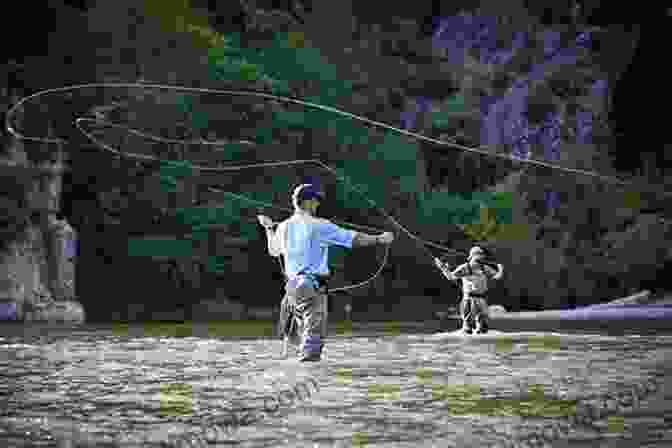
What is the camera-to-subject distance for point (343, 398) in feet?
26.0

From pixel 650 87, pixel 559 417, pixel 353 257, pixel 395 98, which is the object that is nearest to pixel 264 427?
pixel 559 417

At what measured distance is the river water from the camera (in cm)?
608

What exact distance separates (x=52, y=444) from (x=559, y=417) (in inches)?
120

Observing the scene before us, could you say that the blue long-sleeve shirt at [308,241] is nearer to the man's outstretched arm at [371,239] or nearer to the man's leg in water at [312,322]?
the man's outstretched arm at [371,239]

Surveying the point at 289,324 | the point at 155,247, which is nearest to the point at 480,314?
the point at 289,324

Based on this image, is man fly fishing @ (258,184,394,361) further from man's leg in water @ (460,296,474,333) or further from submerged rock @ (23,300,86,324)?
submerged rock @ (23,300,86,324)

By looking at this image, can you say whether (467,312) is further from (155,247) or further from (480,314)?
(155,247)

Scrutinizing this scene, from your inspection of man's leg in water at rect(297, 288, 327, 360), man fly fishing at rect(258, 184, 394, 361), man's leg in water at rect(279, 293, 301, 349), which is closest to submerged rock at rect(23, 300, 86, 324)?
man's leg in water at rect(279, 293, 301, 349)

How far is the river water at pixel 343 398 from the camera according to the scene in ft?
19.9

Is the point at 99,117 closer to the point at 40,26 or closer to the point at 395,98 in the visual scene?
the point at 40,26

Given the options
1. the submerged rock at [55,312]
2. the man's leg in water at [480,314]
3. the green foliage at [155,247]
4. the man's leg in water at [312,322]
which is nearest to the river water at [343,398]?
the man's leg in water at [312,322]

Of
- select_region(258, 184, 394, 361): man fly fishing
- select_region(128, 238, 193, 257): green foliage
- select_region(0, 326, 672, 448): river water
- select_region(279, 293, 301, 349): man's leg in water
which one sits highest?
select_region(128, 238, 193, 257): green foliage

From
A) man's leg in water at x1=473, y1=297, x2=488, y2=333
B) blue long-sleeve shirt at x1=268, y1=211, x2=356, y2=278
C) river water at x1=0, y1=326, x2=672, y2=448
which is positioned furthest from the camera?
man's leg in water at x1=473, y1=297, x2=488, y2=333

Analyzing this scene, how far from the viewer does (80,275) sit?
39.3 meters
